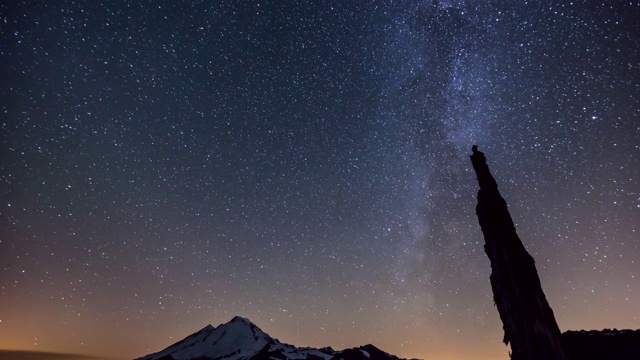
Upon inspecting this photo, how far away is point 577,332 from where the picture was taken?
560 inches

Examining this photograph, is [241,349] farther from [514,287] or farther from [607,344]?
[514,287]

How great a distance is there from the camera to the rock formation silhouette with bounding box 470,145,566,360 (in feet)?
21.4

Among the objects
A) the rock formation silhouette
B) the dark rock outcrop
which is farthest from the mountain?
the rock formation silhouette

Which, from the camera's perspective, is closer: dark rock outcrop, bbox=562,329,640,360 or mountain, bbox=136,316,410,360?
→ dark rock outcrop, bbox=562,329,640,360

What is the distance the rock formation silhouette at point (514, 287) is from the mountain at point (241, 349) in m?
35.0

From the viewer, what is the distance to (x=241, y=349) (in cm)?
3869

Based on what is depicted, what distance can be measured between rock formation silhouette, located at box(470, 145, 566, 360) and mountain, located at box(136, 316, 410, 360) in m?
35.0

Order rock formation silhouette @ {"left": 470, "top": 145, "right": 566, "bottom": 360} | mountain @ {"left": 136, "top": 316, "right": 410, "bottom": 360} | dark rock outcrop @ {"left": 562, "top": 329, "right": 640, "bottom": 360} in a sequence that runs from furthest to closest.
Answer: mountain @ {"left": 136, "top": 316, "right": 410, "bottom": 360}, dark rock outcrop @ {"left": 562, "top": 329, "right": 640, "bottom": 360}, rock formation silhouette @ {"left": 470, "top": 145, "right": 566, "bottom": 360}

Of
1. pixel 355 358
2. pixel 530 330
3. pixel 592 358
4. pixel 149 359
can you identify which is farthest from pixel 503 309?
pixel 149 359

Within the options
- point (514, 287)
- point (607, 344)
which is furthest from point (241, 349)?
point (514, 287)

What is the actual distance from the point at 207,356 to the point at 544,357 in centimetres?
4018

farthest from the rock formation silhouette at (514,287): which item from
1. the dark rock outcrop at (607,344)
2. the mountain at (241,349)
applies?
the mountain at (241,349)

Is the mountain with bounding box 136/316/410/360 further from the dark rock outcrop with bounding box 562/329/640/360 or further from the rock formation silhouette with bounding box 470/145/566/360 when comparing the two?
the rock formation silhouette with bounding box 470/145/566/360

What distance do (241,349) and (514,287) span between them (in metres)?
39.4
